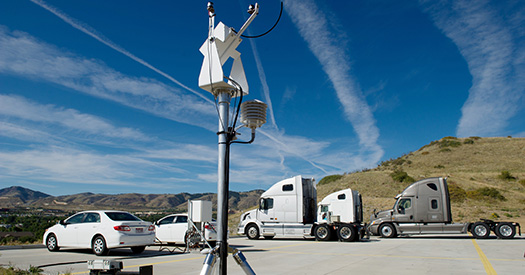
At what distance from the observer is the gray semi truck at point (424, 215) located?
→ 21844 millimetres

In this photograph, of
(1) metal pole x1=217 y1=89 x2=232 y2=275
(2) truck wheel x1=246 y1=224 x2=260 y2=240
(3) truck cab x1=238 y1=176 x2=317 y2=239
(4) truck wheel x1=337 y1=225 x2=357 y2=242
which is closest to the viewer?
(1) metal pole x1=217 y1=89 x2=232 y2=275

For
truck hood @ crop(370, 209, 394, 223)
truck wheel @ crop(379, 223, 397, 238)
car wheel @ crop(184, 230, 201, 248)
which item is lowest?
truck wheel @ crop(379, 223, 397, 238)

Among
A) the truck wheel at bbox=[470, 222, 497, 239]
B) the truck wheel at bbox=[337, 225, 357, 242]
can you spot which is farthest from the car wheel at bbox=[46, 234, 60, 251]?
the truck wheel at bbox=[470, 222, 497, 239]

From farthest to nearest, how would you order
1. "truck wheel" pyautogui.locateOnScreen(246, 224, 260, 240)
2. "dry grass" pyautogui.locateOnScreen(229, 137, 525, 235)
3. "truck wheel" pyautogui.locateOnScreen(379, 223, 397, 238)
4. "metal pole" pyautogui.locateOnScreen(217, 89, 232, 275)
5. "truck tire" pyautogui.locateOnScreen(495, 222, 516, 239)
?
1. "dry grass" pyautogui.locateOnScreen(229, 137, 525, 235)
2. "truck wheel" pyautogui.locateOnScreen(379, 223, 397, 238)
3. "truck wheel" pyautogui.locateOnScreen(246, 224, 260, 240)
4. "truck tire" pyautogui.locateOnScreen(495, 222, 516, 239)
5. "metal pole" pyautogui.locateOnScreen(217, 89, 232, 275)

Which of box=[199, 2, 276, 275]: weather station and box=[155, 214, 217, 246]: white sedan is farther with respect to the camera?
box=[155, 214, 217, 246]: white sedan

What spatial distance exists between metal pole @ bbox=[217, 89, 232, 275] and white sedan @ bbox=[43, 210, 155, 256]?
7977 millimetres

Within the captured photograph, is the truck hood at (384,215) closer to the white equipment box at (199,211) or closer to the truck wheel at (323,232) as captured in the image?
the truck wheel at (323,232)

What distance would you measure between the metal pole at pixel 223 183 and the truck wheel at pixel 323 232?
16398 mm

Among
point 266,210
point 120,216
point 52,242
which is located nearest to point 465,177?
point 266,210

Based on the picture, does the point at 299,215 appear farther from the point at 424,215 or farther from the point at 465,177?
the point at 465,177

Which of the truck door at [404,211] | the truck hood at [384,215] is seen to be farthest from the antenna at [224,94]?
the truck hood at [384,215]

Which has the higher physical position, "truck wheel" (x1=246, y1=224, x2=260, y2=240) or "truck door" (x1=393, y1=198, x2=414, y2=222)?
"truck door" (x1=393, y1=198, x2=414, y2=222)

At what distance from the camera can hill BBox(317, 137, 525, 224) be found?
41.6 meters

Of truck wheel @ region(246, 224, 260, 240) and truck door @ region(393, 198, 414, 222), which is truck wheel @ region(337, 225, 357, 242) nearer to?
truck wheel @ region(246, 224, 260, 240)
